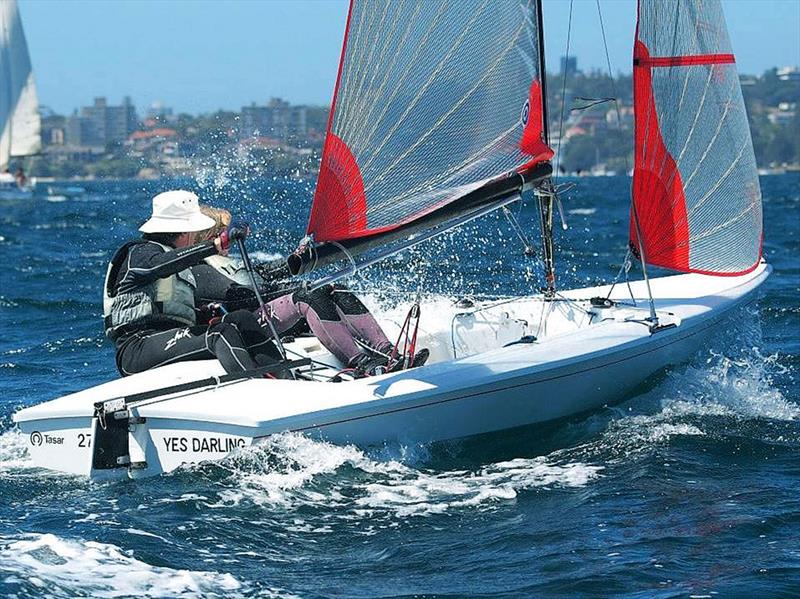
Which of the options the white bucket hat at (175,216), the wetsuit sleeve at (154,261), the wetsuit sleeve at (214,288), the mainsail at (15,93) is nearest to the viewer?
the wetsuit sleeve at (154,261)

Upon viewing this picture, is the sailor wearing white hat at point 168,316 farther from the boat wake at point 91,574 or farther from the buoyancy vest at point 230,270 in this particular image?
the boat wake at point 91,574

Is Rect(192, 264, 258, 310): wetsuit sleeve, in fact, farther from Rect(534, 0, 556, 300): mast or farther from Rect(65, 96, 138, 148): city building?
Rect(65, 96, 138, 148): city building

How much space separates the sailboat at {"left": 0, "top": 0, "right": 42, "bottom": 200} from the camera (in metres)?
40.3

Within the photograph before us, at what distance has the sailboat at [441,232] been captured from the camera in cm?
550

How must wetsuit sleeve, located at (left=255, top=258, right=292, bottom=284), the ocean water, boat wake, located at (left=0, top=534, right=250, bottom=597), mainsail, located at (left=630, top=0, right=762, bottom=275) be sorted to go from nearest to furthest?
boat wake, located at (left=0, top=534, right=250, bottom=597) < the ocean water < wetsuit sleeve, located at (left=255, top=258, right=292, bottom=284) < mainsail, located at (left=630, top=0, right=762, bottom=275)

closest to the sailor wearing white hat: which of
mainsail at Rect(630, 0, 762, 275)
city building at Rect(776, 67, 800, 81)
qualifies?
mainsail at Rect(630, 0, 762, 275)

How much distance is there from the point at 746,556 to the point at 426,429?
1.59 metres

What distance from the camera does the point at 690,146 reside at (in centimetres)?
723

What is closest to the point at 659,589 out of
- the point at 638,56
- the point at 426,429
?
the point at 426,429

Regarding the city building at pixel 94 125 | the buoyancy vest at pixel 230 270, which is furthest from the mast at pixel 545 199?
the city building at pixel 94 125

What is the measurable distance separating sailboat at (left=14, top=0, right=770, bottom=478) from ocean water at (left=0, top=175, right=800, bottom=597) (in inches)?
5.5

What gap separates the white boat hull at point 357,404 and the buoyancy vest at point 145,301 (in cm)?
27

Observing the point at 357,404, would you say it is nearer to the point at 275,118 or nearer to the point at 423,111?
the point at 423,111

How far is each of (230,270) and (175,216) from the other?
22.4 inches
